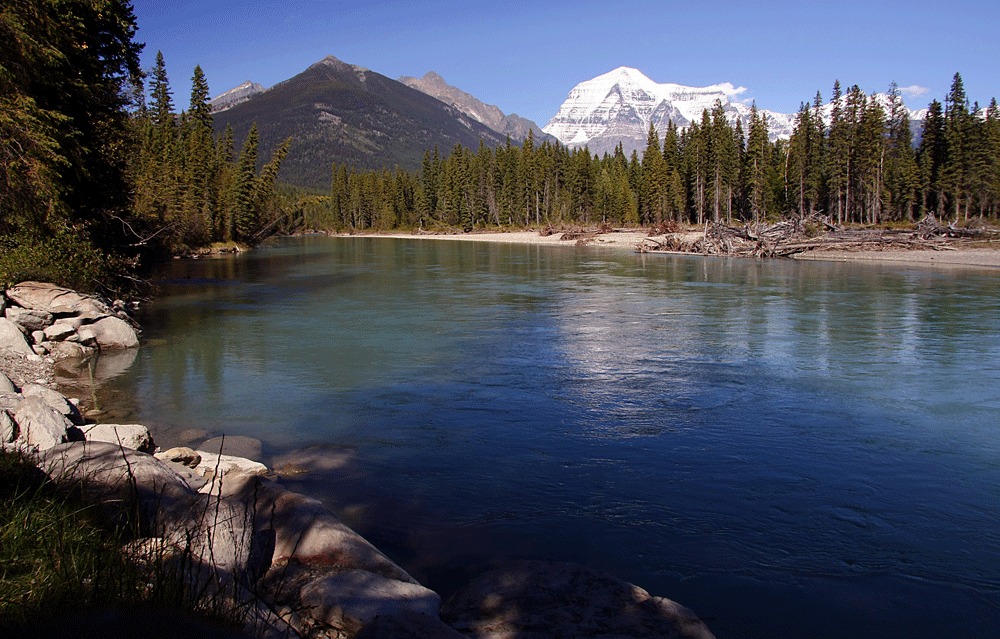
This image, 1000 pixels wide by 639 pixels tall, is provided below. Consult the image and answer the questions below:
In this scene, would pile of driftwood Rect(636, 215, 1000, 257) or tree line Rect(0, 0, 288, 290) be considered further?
pile of driftwood Rect(636, 215, 1000, 257)

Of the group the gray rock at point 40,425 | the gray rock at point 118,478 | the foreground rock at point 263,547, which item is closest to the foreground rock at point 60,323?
the gray rock at point 40,425

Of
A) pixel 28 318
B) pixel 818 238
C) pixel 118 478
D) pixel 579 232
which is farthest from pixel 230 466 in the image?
pixel 579 232

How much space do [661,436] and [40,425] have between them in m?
7.83

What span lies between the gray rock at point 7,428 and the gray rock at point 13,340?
29.3ft

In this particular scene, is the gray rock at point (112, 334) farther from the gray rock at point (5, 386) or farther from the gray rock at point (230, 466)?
the gray rock at point (230, 466)

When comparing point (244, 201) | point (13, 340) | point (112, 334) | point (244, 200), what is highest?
point (244, 200)

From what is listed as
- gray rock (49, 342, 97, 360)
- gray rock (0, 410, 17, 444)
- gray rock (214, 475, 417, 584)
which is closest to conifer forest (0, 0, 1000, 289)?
gray rock (49, 342, 97, 360)

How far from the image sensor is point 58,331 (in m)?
16.4

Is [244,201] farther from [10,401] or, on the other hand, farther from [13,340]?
[10,401]

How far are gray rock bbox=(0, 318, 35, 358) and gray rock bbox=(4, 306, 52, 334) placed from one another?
78cm

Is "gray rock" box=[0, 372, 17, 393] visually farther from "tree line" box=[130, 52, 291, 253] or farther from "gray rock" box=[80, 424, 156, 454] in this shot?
"tree line" box=[130, 52, 291, 253]

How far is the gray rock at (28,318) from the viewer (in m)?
16.0

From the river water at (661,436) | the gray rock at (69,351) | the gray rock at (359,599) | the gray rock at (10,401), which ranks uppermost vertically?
the gray rock at (10,401)

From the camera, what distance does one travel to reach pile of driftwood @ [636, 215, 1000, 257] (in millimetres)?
45094
